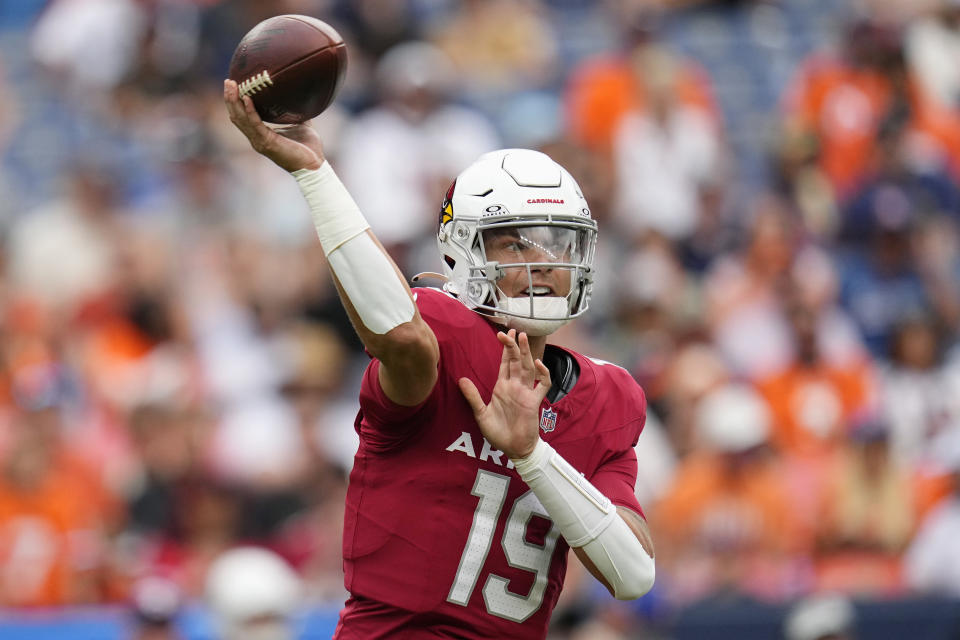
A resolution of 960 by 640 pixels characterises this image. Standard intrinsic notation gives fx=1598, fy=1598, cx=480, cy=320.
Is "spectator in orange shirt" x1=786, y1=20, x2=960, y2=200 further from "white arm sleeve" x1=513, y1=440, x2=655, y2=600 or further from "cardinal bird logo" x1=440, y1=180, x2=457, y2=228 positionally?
"white arm sleeve" x1=513, y1=440, x2=655, y2=600

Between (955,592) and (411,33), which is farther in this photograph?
(411,33)

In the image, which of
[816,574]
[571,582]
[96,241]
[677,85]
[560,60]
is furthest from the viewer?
[560,60]

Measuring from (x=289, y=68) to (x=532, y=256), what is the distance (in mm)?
672

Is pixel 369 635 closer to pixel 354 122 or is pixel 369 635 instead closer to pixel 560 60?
pixel 354 122

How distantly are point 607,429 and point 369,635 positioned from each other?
27.7 inches

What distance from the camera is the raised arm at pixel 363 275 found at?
3191 mm

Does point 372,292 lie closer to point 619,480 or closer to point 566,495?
point 566,495

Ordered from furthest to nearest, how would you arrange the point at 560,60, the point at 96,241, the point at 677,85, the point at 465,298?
the point at 560,60
the point at 677,85
the point at 96,241
the point at 465,298

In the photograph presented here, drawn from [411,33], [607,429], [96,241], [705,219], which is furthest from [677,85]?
[607,429]

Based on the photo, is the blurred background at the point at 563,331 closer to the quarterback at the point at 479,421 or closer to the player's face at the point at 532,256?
the quarterback at the point at 479,421

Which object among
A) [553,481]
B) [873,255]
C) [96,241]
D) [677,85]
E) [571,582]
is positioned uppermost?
[677,85]

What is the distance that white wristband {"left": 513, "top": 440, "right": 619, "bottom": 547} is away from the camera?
330cm

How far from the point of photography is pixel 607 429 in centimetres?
362

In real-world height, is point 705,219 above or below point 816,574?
above
